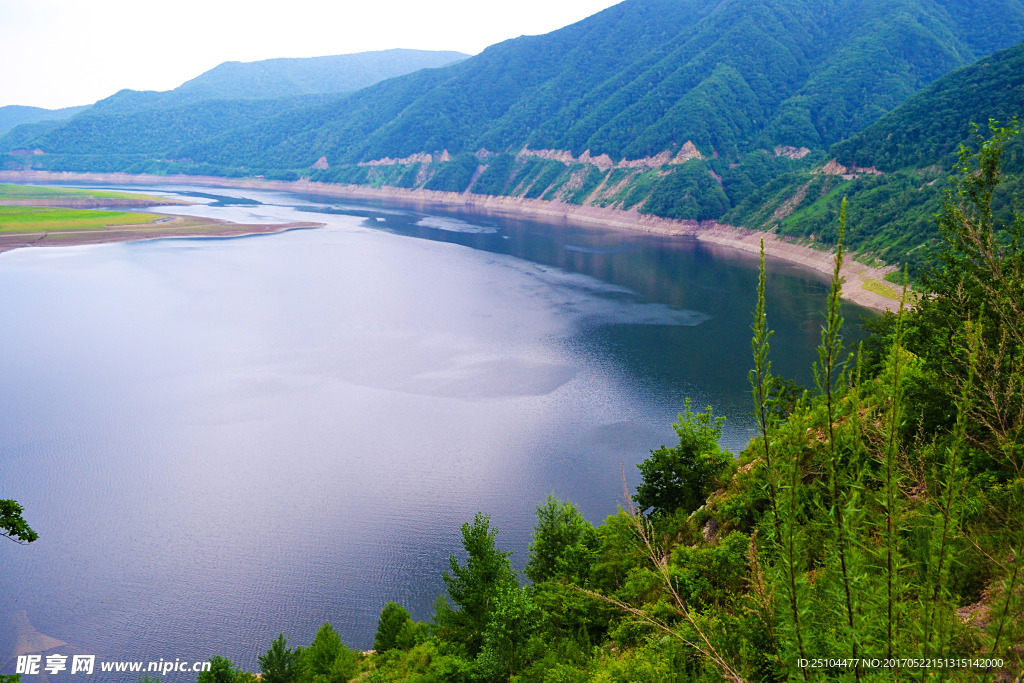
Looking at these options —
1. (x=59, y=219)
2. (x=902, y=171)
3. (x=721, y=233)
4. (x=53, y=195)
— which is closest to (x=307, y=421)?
(x=721, y=233)

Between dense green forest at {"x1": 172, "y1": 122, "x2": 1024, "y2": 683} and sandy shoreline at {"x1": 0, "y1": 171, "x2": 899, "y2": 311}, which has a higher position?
sandy shoreline at {"x1": 0, "y1": 171, "x2": 899, "y2": 311}

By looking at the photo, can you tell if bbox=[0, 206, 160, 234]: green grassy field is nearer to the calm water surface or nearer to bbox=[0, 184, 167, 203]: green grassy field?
bbox=[0, 184, 167, 203]: green grassy field

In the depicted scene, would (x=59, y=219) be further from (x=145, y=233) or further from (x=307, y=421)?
(x=307, y=421)

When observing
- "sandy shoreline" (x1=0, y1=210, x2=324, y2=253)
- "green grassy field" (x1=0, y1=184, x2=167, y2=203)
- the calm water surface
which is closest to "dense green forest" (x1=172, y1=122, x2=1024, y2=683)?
the calm water surface

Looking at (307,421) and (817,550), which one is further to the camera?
(307,421)

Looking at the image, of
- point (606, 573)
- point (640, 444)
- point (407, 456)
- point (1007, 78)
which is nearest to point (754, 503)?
point (606, 573)

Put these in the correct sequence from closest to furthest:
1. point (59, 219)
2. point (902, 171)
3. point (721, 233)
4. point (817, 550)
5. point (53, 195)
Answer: point (817, 550) < point (902, 171) < point (59, 219) < point (721, 233) < point (53, 195)

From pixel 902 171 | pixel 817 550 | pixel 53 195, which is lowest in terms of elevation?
pixel 53 195
